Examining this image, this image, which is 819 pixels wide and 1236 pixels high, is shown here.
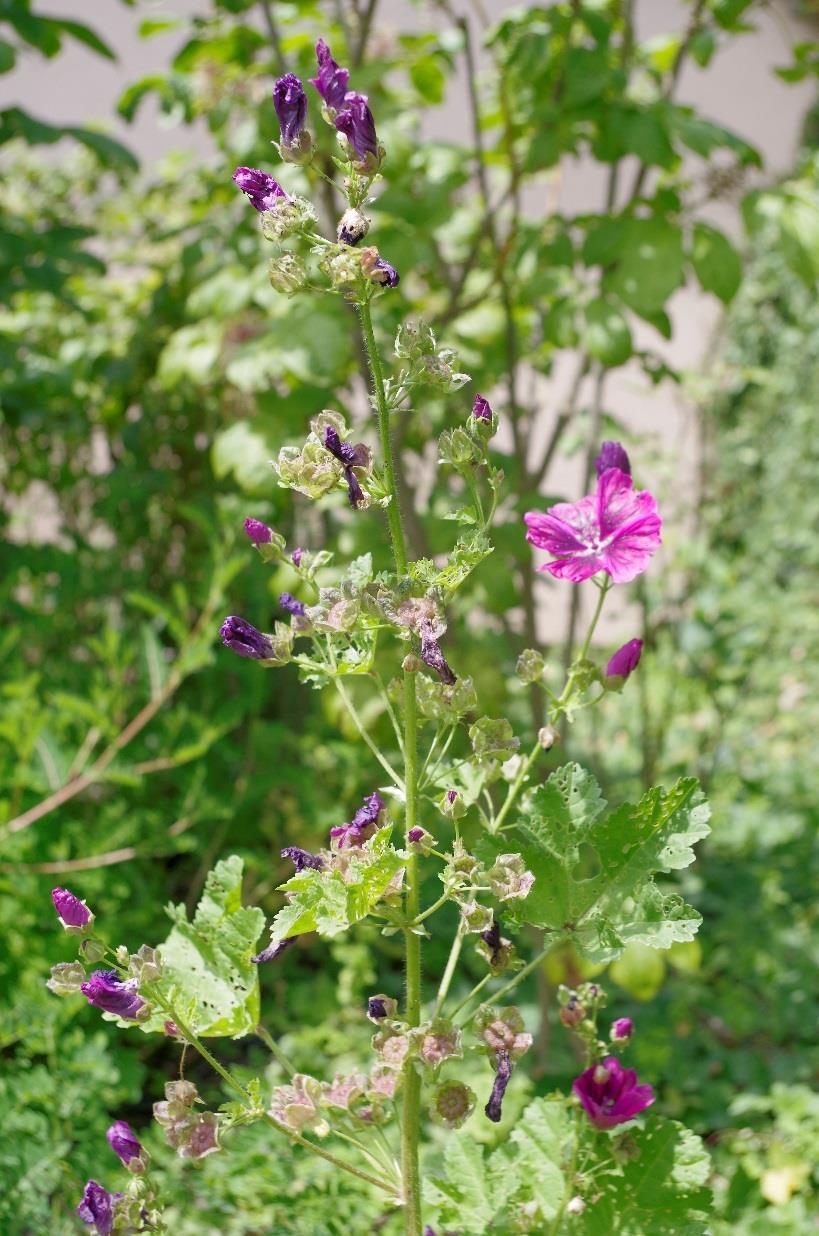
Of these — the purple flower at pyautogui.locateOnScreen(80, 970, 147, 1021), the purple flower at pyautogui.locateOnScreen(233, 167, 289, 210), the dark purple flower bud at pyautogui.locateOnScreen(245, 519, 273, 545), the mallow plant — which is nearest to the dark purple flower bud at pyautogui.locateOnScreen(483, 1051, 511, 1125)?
the mallow plant

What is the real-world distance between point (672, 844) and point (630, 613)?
481 cm

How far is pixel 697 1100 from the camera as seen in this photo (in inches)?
87.1

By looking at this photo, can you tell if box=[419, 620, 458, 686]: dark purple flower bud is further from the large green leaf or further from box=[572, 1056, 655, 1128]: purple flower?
box=[572, 1056, 655, 1128]: purple flower

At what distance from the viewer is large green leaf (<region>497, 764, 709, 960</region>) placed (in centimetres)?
72

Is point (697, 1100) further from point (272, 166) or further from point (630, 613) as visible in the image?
point (630, 613)

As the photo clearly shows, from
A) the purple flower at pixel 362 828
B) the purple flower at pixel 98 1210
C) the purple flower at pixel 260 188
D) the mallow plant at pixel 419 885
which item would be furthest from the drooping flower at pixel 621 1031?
the purple flower at pixel 260 188

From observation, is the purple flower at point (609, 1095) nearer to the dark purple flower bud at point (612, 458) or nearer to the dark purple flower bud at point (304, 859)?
the dark purple flower bud at point (304, 859)

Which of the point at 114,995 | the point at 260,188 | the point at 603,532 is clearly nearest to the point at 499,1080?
the point at 114,995

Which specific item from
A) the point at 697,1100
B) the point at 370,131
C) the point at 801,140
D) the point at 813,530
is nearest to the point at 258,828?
the point at 697,1100

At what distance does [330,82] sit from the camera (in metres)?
0.65

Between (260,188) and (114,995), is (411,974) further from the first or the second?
(260,188)

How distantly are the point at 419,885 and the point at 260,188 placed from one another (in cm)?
43

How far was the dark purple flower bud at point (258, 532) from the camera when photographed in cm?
70

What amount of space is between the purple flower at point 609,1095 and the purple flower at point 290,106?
0.61 m
